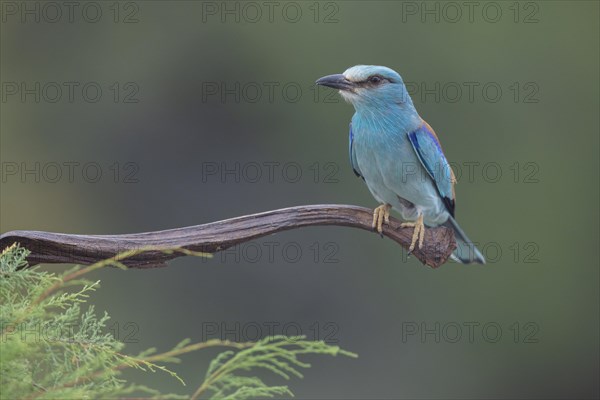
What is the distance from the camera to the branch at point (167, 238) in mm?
2516

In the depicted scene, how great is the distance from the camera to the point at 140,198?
30.3 feet

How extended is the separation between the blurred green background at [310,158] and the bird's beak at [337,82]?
14.7 ft

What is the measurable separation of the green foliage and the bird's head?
1767 mm

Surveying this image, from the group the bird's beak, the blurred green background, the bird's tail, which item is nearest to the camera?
the bird's beak

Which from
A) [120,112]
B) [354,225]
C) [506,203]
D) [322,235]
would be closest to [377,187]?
[354,225]

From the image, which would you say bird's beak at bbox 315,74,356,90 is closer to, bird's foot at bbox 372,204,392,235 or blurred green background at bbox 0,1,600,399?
bird's foot at bbox 372,204,392,235

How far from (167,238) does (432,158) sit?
152cm

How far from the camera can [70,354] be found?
6.97 ft

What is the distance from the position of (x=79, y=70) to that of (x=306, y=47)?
2080 millimetres

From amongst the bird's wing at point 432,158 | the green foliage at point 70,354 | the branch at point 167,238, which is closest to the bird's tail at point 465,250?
the bird's wing at point 432,158

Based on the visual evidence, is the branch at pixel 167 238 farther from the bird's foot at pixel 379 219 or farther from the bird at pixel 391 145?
the bird at pixel 391 145

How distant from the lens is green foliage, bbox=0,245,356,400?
5.94 feet

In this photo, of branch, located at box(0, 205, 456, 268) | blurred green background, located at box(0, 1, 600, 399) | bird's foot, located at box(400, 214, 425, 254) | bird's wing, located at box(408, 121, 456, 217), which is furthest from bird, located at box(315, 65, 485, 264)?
blurred green background, located at box(0, 1, 600, 399)

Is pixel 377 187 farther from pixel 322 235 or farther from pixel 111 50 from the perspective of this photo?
pixel 111 50
